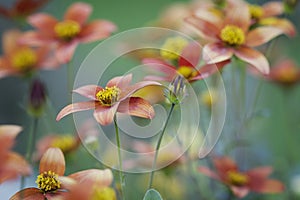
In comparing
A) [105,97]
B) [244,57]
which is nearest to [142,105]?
[105,97]

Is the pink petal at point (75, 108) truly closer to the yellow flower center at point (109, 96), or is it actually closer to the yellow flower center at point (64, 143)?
the yellow flower center at point (109, 96)

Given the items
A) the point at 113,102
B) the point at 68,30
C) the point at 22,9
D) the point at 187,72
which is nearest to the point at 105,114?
the point at 113,102

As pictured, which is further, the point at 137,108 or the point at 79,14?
the point at 79,14

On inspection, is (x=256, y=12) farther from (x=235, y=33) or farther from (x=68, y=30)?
(x=68, y=30)

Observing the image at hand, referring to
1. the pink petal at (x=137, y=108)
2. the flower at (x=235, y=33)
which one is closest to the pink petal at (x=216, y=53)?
the flower at (x=235, y=33)

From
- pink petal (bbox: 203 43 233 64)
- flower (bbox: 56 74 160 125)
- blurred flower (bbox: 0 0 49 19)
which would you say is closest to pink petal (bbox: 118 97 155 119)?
flower (bbox: 56 74 160 125)

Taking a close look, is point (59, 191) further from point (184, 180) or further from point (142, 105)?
point (184, 180)
